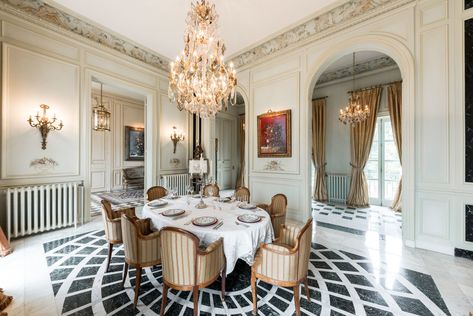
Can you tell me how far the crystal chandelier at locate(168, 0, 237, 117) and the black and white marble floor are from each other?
354 cm

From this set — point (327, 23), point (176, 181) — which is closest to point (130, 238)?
point (176, 181)

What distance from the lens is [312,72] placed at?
4332mm

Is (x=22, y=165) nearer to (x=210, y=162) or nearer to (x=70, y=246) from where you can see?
(x=70, y=246)

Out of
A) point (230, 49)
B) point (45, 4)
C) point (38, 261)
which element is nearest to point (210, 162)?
point (230, 49)

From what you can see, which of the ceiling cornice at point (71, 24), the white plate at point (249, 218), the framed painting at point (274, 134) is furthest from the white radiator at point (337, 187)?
the ceiling cornice at point (71, 24)

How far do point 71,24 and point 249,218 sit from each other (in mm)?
5120

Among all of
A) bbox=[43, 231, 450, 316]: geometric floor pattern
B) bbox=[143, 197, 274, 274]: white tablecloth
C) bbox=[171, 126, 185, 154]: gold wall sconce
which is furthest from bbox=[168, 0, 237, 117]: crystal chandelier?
bbox=[171, 126, 185, 154]: gold wall sconce

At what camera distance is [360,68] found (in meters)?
5.79

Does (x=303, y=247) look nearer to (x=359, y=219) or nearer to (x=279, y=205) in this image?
(x=279, y=205)

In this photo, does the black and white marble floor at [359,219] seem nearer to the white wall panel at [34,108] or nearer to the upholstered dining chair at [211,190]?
the upholstered dining chair at [211,190]

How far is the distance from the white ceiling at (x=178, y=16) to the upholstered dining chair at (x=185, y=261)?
382 cm

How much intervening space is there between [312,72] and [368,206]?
4.14 metres

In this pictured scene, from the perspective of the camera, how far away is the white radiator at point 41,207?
11.1 ft

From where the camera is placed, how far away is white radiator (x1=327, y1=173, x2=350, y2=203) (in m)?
6.18
